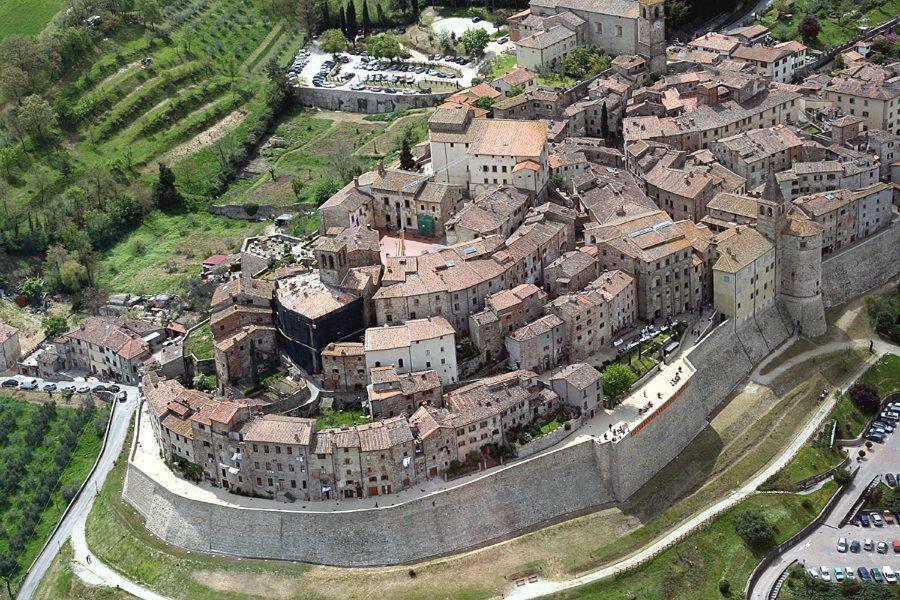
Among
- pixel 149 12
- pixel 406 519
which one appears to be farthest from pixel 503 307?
pixel 149 12

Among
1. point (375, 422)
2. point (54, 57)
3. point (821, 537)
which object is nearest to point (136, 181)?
point (54, 57)

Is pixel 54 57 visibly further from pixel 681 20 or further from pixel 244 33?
pixel 681 20

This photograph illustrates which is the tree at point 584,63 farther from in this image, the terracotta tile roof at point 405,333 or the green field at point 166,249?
the terracotta tile roof at point 405,333

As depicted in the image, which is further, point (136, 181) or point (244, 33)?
point (244, 33)

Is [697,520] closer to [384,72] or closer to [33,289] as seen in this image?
[33,289]

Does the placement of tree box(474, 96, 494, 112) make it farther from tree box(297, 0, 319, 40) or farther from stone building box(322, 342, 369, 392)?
tree box(297, 0, 319, 40)

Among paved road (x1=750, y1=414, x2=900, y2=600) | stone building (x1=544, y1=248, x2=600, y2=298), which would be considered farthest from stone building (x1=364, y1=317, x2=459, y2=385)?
paved road (x1=750, y1=414, x2=900, y2=600)
